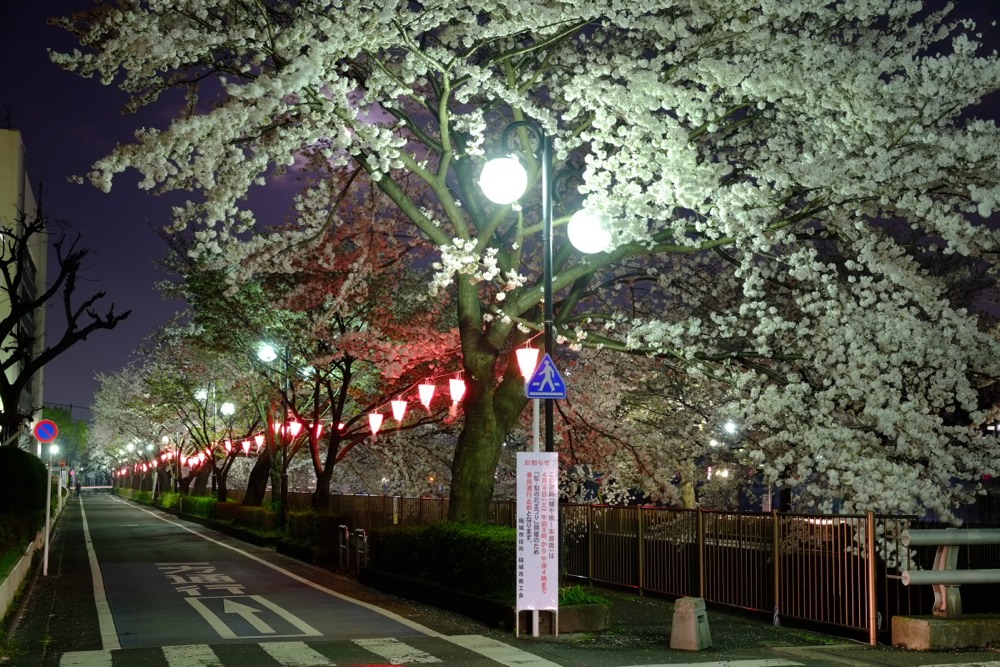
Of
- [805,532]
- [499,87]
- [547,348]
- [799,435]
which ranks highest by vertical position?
[499,87]

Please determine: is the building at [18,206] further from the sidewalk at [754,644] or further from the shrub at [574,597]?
the sidewalk at [754,644]

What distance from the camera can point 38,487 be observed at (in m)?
30.2

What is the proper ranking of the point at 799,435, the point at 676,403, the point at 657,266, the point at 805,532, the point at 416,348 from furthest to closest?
the point at 676,403, the point at 416,348, the point at 657,266, the point at 799,435, the point at 805,532

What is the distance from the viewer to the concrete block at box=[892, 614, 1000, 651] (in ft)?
36.9

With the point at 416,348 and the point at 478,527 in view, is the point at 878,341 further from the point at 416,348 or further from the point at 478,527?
the point at 416,348

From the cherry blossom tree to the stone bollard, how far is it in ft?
12.6

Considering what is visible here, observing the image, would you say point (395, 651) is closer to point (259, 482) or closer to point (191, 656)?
point (191, 656)

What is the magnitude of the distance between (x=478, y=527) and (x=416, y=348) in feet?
26.6

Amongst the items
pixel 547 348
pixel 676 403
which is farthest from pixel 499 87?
pixel 676 403

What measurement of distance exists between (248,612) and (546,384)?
6123mm

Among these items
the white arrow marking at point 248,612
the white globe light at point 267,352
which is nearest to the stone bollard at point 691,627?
the white arrow marking at point 248,612

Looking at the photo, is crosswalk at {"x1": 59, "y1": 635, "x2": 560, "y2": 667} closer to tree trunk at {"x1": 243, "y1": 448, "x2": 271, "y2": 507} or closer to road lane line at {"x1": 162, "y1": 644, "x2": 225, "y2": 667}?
road lane line at {"x1": 162, "y1": 644, "x2": 225, "y2": 667}

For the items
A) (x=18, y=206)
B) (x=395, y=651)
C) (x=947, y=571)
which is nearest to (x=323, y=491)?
(x=395, y=651)

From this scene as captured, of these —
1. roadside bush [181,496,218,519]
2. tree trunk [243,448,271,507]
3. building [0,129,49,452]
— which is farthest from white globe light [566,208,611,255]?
building [0,129,49,452]
